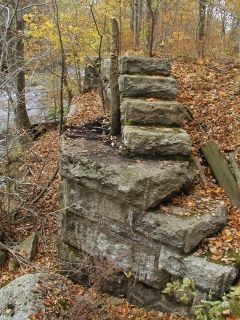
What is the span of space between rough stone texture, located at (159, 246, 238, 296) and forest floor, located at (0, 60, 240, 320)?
0.68 ft

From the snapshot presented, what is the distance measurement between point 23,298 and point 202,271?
9.28 feet

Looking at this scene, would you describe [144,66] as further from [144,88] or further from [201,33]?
[201,33]

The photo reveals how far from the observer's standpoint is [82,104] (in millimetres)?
13031

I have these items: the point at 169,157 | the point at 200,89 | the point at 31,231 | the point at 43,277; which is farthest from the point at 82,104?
the point at 43,277

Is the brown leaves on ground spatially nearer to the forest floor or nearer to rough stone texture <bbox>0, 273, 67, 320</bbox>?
the forest floor

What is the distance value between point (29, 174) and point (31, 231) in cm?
293

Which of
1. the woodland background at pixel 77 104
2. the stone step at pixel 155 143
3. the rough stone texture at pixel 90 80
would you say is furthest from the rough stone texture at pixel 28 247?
the rough stone texture at pixel 90 80

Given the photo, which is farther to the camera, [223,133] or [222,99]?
[222,99]

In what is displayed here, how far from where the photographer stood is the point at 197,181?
23.4ft

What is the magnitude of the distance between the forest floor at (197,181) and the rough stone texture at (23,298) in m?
0.16

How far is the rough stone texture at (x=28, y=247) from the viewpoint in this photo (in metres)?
8.35

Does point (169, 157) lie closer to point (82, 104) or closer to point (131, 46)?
point (82, 104)

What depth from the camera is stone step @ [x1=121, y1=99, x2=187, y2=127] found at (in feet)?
24.1

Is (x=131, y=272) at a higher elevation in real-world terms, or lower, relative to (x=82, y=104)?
lower
